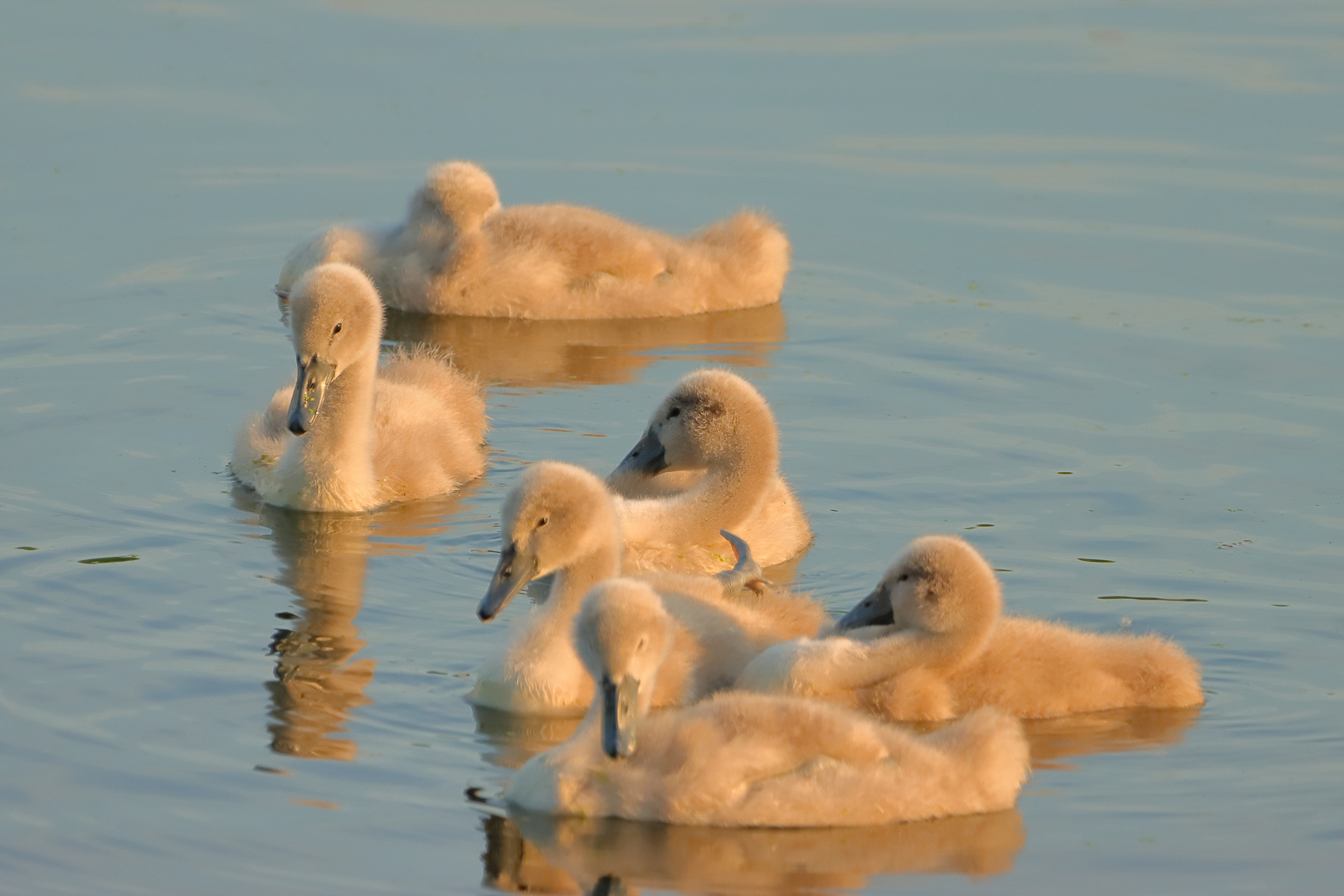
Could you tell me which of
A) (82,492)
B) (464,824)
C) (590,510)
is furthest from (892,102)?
(464,824)

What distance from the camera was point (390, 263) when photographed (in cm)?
1341

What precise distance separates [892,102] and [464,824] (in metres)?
11.2

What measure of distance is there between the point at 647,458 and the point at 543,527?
2025 millimetres

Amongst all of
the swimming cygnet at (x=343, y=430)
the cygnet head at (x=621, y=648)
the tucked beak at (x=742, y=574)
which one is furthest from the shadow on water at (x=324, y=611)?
the tucked beak at (x=742, y=574)

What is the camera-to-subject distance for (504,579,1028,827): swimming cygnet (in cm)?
669

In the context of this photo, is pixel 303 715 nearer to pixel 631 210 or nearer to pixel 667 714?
pixel 667 714

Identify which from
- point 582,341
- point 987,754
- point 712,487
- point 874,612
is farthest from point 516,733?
point 582,341

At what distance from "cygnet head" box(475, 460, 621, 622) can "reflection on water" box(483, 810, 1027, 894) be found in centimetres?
106

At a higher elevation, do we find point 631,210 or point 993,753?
point 631,210

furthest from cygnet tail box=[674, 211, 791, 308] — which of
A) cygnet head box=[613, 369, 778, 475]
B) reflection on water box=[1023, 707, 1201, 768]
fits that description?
reflection on water box=[1023, 707, 1201, 768]

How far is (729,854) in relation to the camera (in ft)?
21.8

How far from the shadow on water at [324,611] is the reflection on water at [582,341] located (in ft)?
7.25

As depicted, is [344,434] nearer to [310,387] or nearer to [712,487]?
[310,387]

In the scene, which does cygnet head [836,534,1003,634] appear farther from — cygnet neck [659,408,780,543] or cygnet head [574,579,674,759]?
Answer: cygnet neck [659,408,780,543]
